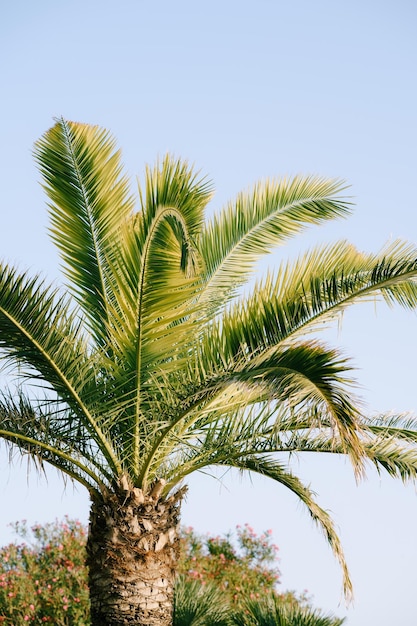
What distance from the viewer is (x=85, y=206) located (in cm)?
790

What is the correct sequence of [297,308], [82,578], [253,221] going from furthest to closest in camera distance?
[82,578], [253,221], [297,308]

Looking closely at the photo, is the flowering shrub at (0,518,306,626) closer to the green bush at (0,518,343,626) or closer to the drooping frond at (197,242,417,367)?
the green bush at (0,518,343,626)

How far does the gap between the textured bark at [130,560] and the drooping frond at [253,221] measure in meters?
2.48

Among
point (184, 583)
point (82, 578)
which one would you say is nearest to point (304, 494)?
point (184, 583)

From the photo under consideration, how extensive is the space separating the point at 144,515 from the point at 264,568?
831 cm

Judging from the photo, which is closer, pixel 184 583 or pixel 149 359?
pixel 149 359

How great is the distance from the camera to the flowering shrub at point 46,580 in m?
11.7

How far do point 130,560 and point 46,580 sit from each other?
19.5 feet

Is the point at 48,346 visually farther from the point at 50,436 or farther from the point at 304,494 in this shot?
the point at 304,494

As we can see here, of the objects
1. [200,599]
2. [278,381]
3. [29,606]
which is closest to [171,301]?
[278,381]

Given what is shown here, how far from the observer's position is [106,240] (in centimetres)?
797

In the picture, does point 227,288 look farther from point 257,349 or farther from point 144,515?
point 144,515

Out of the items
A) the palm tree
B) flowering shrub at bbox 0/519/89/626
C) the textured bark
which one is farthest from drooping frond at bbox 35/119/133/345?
flowering shrub at bbox 0/519/89/626

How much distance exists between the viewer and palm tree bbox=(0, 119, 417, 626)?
22.2ft
